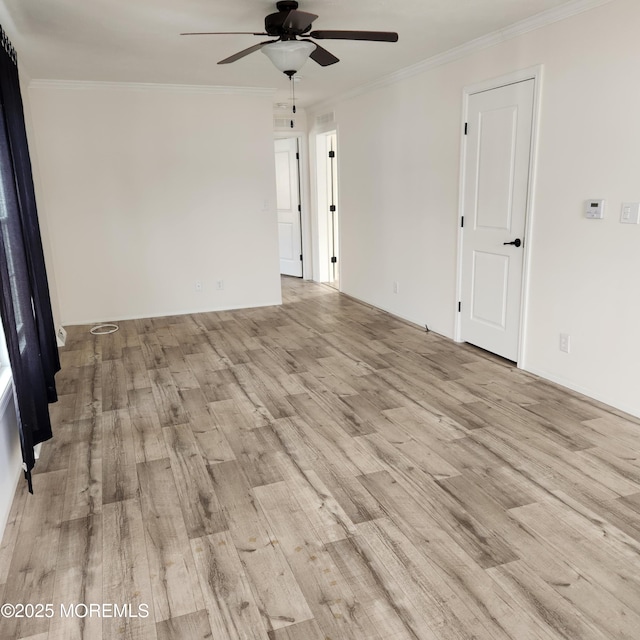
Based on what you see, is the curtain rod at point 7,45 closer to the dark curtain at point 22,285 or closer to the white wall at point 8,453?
the dark curtain at point 22,285

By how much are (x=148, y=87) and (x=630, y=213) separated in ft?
15.5

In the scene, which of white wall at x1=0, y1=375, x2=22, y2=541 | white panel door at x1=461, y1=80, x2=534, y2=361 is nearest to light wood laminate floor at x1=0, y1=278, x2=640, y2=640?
white wall at x1=0, y1=375, x2=22, y2=541

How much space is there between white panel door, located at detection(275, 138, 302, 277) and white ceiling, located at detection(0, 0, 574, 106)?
96.6 inches

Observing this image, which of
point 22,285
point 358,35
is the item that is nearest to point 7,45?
point 22,285

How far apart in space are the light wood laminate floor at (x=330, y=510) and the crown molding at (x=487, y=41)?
2.38 metres

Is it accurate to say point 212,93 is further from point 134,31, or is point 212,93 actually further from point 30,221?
point 30,221

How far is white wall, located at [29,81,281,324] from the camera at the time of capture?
5617mm

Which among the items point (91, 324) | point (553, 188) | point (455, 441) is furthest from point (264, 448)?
point (91, 324)

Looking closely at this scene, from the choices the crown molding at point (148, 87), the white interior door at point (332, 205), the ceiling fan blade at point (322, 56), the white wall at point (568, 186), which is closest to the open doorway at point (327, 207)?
the white interior door at point (332, 205)

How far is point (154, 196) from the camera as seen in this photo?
598 centimetres

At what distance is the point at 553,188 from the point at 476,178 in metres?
0.86

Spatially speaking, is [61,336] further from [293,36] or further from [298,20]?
[298,20]

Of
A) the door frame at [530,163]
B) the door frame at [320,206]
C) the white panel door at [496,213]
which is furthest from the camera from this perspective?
the door frame at [320,206]

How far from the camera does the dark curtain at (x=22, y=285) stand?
8.39 feet
